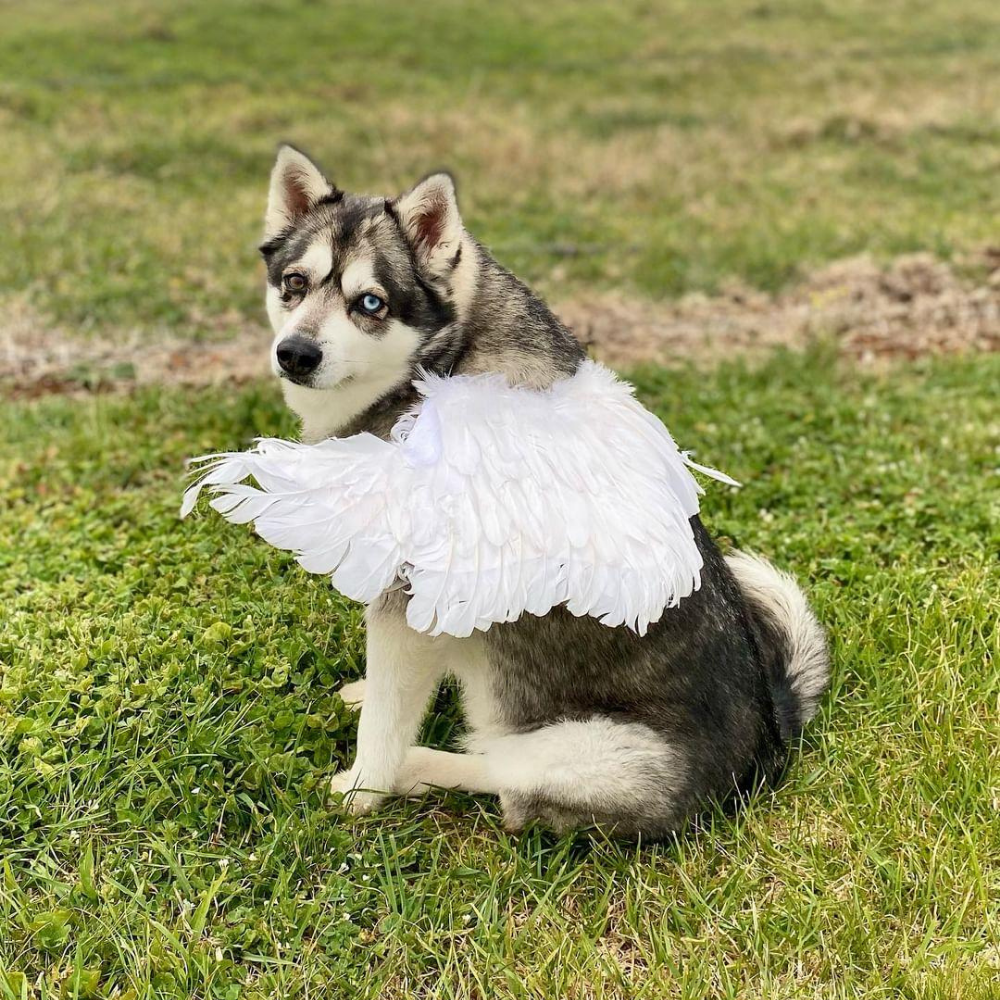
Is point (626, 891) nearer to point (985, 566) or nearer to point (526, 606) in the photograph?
point (526, 606)

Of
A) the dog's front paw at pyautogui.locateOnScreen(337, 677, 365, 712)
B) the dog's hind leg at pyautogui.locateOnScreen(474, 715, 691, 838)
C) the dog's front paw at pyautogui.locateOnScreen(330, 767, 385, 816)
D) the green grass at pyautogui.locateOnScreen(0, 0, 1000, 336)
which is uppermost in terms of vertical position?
the green grass at pyautogui.locateOnScreen(0, 0, 1000, 336)

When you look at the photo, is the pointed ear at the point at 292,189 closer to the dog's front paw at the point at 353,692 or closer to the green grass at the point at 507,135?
the dog's front paw at the point at 353,692

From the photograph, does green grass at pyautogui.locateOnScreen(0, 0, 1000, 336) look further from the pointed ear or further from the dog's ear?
the dog's ear

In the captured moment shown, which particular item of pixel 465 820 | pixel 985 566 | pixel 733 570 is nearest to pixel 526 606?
pixel 465 820

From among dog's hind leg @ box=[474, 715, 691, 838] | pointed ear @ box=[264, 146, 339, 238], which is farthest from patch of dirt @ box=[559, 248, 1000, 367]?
dog's hind leg @ box=[474, 715, 691, 838]

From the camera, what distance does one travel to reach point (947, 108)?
1530cm

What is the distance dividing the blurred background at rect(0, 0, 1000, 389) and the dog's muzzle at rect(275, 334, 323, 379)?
4.31 m

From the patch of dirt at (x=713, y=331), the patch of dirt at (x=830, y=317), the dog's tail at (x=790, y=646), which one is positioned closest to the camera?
the dog's tail at (x=790, y=646)

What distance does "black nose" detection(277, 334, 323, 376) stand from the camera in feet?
9.97

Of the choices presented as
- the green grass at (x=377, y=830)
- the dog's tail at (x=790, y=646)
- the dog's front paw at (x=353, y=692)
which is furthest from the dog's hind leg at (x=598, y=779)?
the dog's front paw at (x=353, y=692)

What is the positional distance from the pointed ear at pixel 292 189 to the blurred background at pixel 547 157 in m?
3.82

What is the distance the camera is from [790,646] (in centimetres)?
373

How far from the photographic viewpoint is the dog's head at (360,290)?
3121 mm

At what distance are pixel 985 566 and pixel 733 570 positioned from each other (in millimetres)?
1307
